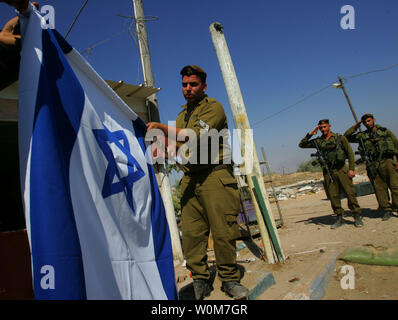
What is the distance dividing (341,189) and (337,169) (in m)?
0.51

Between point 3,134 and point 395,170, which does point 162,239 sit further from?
point 395,170

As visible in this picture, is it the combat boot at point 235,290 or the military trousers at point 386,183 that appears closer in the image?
the combat boot at point 235,290

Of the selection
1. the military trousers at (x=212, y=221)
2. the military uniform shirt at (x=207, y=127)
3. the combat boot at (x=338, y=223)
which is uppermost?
the military uniform shirt at (x=207, y=127)

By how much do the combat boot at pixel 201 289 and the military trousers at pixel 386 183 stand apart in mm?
5240

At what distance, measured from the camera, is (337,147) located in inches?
217

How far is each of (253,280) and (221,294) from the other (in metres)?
0.41

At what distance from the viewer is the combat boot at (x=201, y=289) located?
2.12 m

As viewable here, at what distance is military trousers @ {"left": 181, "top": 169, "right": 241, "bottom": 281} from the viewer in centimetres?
210

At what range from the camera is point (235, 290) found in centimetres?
203

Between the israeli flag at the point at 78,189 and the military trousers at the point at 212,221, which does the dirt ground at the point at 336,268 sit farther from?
the israeli flag at the point at 78,189

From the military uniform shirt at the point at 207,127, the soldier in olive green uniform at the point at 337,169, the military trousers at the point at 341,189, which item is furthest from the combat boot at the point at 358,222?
the military uniform shirt at the point at 207,127

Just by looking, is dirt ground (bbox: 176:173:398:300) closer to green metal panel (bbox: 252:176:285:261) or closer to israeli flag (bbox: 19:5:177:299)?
green metal panel (bbox: 252:176:285:261)

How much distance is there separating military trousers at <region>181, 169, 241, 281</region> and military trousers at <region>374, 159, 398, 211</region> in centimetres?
508
